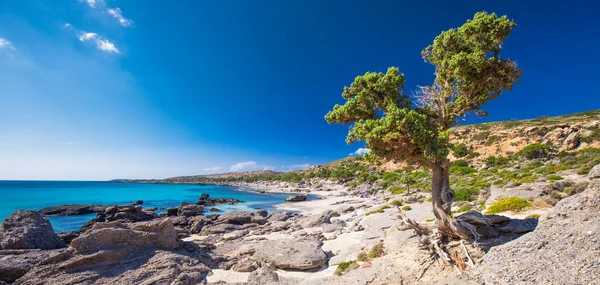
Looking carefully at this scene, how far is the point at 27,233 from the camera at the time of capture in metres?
14.4

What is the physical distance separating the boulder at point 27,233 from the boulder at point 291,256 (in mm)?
11859

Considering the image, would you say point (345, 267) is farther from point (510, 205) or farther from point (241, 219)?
point (241, 219)

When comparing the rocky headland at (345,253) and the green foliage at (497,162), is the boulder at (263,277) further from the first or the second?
the green foliage at (497,162)

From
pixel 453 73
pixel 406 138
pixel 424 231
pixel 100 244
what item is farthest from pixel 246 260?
pixel 453 73

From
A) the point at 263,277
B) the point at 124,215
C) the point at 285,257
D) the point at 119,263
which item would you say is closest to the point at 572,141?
the point at 285,257

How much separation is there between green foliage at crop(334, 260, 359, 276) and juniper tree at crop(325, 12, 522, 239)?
424 cm

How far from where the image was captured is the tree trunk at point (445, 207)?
10.9 m

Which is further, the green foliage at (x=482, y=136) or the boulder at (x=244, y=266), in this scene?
the green foliage at (x=482, y=136)

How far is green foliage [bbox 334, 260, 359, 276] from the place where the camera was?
12.3 m

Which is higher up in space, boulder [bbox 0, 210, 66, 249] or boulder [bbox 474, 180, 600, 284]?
boulder [bbox 474, 180, 600, 284]

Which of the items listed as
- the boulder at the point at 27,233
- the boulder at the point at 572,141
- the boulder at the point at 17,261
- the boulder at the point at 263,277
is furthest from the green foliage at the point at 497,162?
the boulder at the point at 27,233

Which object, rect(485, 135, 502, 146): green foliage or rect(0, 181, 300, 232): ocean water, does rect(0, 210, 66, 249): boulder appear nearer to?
rect(0, 181, 300, 232): ocean water

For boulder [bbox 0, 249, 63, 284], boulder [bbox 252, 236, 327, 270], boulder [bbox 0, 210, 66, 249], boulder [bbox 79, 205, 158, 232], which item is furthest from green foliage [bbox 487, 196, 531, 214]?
boulder [bbox 79, 205, 158, 232]

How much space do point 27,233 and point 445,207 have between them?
21.3 meters
